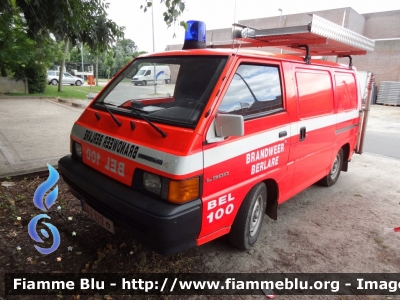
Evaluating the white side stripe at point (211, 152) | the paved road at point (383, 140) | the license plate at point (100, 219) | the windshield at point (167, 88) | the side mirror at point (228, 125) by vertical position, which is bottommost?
the paved road at point (383, 140)

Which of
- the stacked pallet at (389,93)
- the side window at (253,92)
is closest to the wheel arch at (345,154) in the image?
the side window at (253,92)

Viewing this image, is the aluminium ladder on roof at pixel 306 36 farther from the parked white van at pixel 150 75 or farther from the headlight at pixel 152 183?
→ the headlight at pixel 152 183

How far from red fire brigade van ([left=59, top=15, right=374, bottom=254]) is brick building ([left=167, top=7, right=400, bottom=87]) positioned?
22.8 metres

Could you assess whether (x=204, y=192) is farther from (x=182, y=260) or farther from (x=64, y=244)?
(x=64, y=244)

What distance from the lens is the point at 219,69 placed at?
98.3 inches

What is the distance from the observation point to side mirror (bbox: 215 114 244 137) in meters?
2.13

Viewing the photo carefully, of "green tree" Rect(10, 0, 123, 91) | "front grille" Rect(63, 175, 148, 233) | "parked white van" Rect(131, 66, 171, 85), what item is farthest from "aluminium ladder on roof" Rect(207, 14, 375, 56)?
"green tree" Rect(10, 0, 123, 91)

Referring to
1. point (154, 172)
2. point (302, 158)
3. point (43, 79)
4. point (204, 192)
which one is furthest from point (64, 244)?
point (43, 79)

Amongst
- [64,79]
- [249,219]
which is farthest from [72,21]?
[64,79]

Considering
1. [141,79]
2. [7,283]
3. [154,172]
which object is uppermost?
[141,79]

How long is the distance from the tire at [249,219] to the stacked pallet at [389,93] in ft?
82.6

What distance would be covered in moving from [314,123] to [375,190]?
2339 millimetres

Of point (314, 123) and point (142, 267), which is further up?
point (314, 123)

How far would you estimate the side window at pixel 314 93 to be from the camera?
3.29 meters
